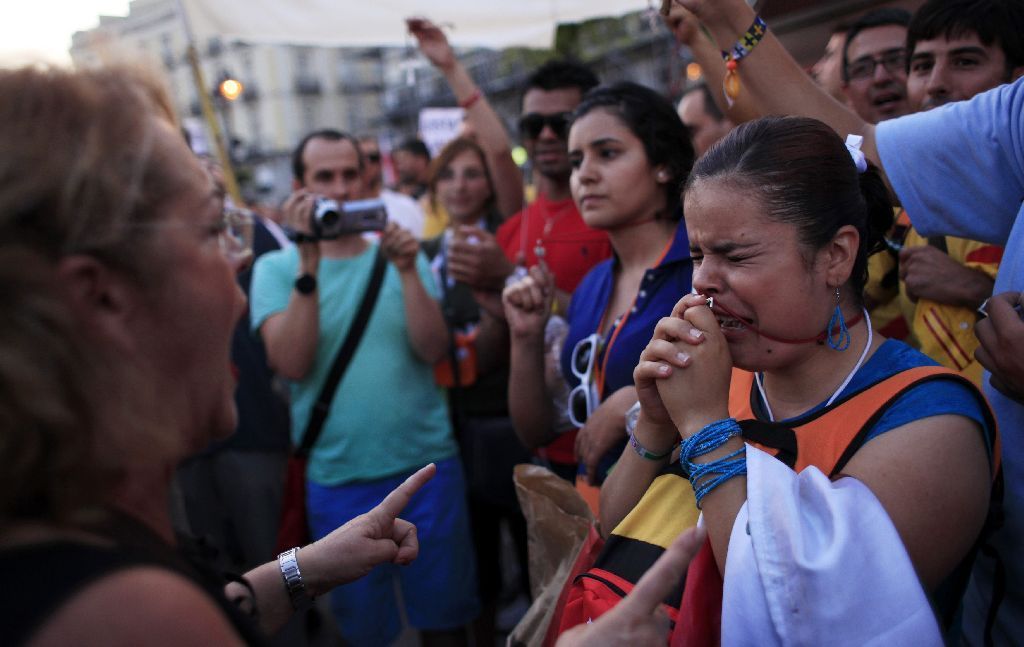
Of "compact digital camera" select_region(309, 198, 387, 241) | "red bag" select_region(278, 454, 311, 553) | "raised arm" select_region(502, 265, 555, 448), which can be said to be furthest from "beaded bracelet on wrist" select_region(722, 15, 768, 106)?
"red bag" select_region(278, 454, 311, 553)

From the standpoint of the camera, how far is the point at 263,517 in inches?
162

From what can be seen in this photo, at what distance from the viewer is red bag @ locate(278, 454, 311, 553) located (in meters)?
3.62

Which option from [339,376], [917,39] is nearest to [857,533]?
[917,39]

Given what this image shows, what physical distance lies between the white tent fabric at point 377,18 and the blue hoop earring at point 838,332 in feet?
12.0

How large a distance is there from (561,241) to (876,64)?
161 cm

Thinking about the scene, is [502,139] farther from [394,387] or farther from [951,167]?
[951,167]

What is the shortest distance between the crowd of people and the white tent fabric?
1.60 meters

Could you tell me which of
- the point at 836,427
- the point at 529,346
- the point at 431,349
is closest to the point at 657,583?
the point at 836,427

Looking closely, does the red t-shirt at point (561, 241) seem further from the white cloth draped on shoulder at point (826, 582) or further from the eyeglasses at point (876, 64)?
the white cloth draped on shoulder at point (826, 582)

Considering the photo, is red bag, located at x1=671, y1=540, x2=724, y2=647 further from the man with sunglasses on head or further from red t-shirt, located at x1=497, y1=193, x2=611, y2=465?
red t-shirt, located at x1=497, y1=193, x2=611, y2=465

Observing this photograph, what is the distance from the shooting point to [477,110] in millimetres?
4379

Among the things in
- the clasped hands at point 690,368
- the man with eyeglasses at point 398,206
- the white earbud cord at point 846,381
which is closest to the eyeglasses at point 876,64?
the white earbud cord at point 846,381

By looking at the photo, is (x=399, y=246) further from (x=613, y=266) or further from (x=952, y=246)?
(x=952, y=246)

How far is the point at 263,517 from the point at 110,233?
353cm
